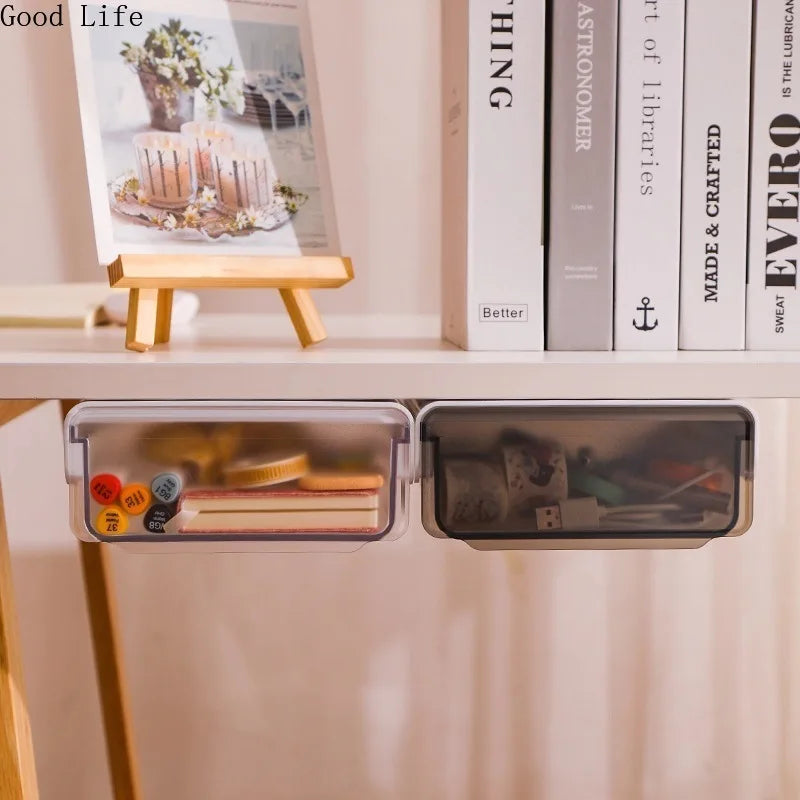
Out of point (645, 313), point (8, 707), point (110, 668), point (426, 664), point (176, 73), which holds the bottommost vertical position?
point (426, 664)

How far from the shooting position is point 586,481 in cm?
53

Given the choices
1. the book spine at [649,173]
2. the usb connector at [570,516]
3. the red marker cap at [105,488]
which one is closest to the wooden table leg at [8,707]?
the red marker cap at [105,488]

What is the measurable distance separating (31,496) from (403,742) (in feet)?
2.14

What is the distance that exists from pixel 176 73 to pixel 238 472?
391mm

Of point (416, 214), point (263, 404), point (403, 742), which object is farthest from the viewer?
point (403, 742)

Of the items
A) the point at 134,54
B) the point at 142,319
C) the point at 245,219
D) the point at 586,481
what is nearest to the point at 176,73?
the point at 134,54

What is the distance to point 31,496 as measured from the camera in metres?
1.13

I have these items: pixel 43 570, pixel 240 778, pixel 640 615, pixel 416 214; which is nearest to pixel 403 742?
pixel 240 778

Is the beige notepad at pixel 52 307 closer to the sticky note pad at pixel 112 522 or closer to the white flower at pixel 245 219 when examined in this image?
the white flower at pixel 245 219

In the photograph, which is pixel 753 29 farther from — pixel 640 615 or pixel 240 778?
pixel 240 778

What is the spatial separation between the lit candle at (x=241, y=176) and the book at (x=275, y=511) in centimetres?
29

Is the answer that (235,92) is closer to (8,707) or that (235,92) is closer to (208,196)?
(208,196)

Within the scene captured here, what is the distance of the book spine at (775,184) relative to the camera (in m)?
0.57

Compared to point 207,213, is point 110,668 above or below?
below
